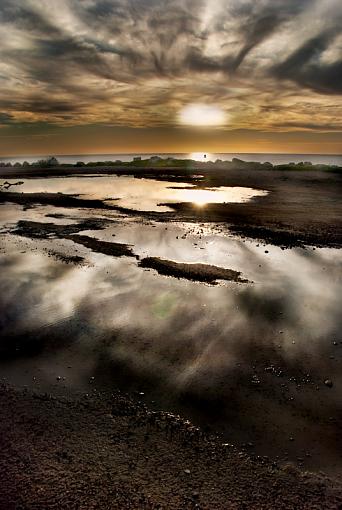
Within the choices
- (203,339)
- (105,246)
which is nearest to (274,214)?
(105,246)

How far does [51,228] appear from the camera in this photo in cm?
2112

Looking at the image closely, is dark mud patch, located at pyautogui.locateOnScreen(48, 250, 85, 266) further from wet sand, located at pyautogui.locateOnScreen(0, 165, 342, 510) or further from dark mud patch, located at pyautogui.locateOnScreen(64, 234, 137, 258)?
wet sand, located at pyautogui.locateOnScreen(0, 165, 342, 510)

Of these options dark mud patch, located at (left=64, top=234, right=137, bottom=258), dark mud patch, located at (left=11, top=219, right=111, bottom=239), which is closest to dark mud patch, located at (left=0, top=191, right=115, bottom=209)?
dark mud patch, located at (left=11, top=219, right=111, bottom=239)

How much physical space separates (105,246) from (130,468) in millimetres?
12337

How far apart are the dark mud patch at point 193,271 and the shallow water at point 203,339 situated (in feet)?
1.52

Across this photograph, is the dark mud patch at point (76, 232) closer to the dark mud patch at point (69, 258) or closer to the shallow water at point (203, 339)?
the dark mud patch at point (69, 258)

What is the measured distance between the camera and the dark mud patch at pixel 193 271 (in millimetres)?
12551

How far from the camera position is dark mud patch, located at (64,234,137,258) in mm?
15547

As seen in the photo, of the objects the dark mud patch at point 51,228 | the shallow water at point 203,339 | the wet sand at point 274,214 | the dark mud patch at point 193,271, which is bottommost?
the shallow water at point 203,339

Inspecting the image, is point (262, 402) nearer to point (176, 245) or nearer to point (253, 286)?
point (253, 286)

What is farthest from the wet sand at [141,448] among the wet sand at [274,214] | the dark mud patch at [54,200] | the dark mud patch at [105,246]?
the dark mud patch at [54,200]

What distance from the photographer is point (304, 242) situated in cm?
1750

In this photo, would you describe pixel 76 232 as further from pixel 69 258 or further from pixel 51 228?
pixel 69 258

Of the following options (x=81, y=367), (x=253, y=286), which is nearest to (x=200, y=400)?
(x=81, y=367)
